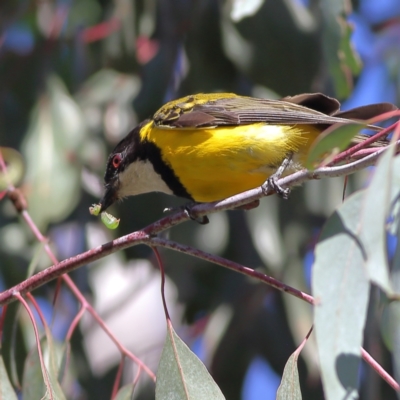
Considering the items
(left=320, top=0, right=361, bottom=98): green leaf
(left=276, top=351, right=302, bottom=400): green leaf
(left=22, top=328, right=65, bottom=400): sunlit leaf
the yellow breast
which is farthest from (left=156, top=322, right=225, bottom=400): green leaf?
(left=320, top=0, right=361, bottom=98): green leaf

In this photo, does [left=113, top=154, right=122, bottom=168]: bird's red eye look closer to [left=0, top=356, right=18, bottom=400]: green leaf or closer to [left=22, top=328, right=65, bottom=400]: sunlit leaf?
[left=22, top=328, right=65, bottom=400]: sunlit leaf

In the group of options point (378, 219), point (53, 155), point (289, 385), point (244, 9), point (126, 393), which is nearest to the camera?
point (378, 219)

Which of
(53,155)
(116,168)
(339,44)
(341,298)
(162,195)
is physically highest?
(341,298)

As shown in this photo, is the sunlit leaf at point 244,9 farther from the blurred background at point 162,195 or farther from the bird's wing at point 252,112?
the blurred background at point 162,195

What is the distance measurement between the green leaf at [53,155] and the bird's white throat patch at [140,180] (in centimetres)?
59

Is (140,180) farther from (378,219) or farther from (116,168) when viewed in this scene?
(378,219)

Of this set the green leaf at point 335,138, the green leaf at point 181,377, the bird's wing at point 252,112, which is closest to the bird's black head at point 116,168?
the bird's wing at point 252,112

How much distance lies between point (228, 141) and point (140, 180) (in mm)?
648

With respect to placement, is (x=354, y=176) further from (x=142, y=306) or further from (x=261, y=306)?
(x=142, y=306)

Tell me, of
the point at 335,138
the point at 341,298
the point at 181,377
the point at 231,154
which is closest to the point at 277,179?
the point at 231,154

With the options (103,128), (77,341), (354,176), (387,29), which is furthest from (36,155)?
(387,29)

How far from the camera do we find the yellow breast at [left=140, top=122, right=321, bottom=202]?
10.9 feet

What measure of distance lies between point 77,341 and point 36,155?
1.23m

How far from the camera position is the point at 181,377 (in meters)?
2.39
